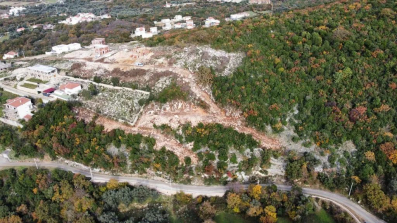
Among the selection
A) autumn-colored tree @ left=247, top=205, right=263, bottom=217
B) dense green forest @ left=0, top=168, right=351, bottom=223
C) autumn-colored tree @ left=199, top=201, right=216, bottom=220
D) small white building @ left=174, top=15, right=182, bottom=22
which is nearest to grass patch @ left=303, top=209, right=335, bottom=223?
dense green forest @ left=0, top=168, right=351, bottom=223

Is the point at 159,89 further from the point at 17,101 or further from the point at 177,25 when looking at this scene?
the point at 177,25

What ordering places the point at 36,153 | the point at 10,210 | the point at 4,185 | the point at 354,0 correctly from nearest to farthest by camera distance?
the point at 10,210 → the point at 4,185 → the point at 36,153 → the point at 354,0

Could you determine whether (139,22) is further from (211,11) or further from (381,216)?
(381,216)

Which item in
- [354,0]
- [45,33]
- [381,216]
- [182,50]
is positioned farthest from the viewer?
[45,33]

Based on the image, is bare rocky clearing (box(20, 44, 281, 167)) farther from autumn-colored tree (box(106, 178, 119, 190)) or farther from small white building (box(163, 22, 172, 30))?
small white building (box(163, 22, 172, 30))

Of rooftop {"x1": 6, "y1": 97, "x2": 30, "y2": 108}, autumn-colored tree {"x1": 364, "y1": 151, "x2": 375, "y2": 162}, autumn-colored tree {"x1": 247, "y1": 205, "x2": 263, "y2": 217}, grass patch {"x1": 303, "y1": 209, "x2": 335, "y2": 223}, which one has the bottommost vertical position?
grass patch {"x1": 303, "y1": 209, "x2": 335, "y2": 223}

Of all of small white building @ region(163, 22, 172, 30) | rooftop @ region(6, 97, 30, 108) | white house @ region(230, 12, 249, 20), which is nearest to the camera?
rooftop @ region(6, 97, 30, 108)

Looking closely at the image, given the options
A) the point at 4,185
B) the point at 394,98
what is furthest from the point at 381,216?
the point at 4,185
